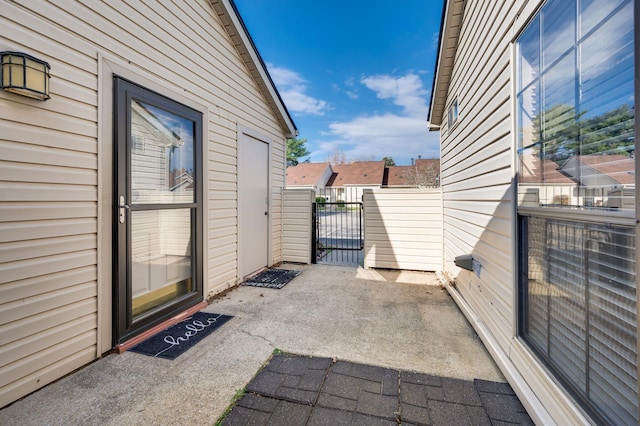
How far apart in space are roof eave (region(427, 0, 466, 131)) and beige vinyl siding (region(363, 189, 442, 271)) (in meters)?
1.43

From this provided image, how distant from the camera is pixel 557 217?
1.42 m

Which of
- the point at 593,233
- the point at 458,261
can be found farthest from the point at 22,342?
the point at 458,261

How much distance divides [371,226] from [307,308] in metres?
2.27

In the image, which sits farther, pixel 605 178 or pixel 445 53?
pixel 445 53

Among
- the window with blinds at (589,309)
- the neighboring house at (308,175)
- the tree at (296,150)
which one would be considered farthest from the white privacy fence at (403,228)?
the tree at (296,150)

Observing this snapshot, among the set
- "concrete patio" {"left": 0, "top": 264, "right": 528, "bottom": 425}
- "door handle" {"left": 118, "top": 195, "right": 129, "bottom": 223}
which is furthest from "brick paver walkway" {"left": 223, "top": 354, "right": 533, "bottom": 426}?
"door handle" {"left": 118, "top": 195, "right": 129, "bottom": 223}

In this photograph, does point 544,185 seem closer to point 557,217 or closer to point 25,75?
point 557,217

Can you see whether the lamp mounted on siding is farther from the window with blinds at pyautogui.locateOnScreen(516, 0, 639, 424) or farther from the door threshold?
the window with blinds at pyautogui.locateOnScreen(516, 0, 639, 424)

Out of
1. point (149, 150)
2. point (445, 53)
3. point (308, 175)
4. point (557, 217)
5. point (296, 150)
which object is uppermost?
point (296, 150)

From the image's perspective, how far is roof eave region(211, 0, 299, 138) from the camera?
3.61 meters

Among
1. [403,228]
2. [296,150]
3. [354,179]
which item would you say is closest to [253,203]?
[403,228]

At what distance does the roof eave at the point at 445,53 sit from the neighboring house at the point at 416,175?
507 inches

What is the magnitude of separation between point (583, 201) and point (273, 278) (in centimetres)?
378

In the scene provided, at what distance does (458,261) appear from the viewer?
3.07 metres
